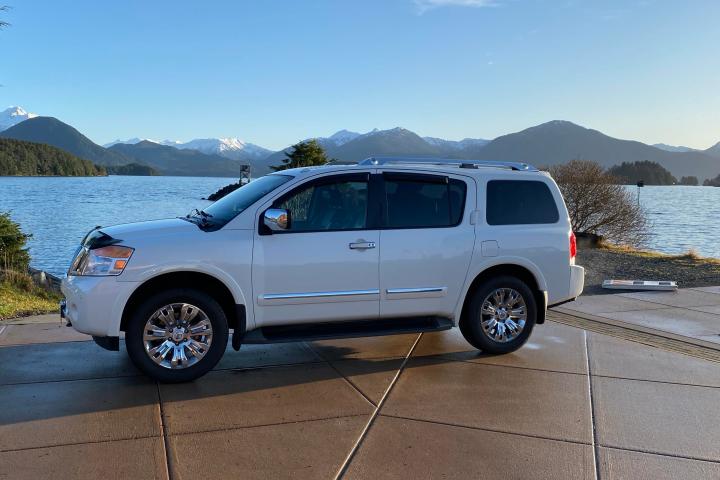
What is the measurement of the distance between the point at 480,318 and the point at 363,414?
6.67 ft

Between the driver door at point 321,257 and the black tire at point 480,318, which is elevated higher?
the driver door at point 321,257

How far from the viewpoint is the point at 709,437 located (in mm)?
4617

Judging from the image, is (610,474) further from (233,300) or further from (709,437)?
(233,300)

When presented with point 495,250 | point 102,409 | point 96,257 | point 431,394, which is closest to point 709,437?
point 431,394

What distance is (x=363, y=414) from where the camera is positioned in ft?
15.9

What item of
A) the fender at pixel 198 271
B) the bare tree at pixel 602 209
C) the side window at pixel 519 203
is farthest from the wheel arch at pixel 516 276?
the bare tree at pixel 602 209

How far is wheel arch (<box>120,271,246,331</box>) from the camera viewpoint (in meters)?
5.40

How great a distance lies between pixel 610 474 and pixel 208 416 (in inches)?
108

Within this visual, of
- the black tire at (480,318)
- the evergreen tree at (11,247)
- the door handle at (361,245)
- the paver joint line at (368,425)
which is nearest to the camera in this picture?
the paver joint line at (368,425)

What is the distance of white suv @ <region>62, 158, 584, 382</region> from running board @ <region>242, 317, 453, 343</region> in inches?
0.5

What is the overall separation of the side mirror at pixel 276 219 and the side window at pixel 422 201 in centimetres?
99

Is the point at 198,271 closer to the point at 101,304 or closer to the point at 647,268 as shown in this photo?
the point at 101,304

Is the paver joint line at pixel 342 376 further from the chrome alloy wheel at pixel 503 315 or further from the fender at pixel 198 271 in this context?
the chrome alloy wheel at pixel 503 315

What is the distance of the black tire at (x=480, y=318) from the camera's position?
252 inches
